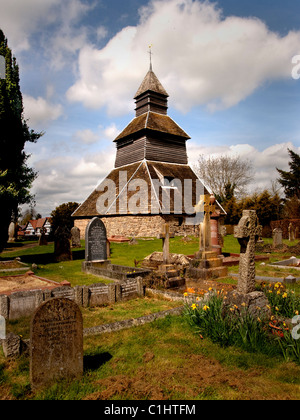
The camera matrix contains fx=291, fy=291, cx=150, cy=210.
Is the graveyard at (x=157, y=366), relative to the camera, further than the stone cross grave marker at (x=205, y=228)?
No

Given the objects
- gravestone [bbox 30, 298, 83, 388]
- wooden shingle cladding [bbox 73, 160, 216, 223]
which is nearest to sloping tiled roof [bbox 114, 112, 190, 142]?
wooden shingle cladding [bbox 73, 160, 216, 223]

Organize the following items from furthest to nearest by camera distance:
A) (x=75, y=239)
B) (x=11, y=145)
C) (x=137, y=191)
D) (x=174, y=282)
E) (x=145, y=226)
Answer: (x=137, y=191) → (x=145, y=226) → (x=75, y=239) → (x=11, y=145) → (x=174, y=282)

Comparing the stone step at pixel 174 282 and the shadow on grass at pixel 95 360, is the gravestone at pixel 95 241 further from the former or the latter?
the shadow on grass at pixel 95 360

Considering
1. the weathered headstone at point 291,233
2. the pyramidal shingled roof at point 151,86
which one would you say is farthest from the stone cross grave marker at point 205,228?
the pyramidal shingled roof at point 151,86

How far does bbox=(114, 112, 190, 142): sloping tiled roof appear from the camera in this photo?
30.7m

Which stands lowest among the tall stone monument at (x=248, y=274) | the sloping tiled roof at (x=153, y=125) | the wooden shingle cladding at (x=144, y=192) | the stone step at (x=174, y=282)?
the stone step at (x=174, y=282)

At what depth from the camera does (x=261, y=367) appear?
161 inches

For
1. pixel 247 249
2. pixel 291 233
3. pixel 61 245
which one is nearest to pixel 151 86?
pixel 291 233

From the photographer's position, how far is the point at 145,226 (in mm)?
24938

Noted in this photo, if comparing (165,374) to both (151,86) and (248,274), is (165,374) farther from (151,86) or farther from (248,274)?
(151,86)

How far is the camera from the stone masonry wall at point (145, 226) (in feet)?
80.7

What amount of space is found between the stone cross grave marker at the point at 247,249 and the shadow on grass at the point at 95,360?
10.1ft

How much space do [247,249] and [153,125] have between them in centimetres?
2655

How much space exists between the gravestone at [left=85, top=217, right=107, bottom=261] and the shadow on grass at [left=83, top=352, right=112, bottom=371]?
7999 millimetres
